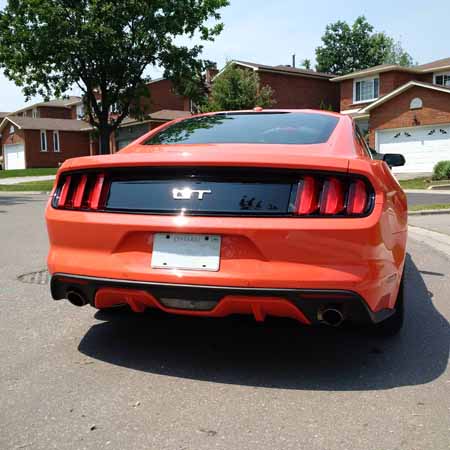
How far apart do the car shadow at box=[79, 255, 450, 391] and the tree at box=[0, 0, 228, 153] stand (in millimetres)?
24814

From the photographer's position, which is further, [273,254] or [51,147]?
[51,147]

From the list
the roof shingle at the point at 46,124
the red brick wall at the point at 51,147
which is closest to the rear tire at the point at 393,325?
the red brick wall at the point at 51,147

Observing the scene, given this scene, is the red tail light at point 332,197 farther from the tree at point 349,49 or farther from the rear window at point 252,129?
the tree at point 349,49

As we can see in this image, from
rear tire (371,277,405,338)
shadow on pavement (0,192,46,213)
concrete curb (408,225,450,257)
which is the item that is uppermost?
rear tire (371,277,405,338)

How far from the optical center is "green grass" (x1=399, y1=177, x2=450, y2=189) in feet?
72.6

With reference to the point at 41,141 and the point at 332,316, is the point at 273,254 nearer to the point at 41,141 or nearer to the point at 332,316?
the point at 332,316

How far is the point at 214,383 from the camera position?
Result: 3090 mm

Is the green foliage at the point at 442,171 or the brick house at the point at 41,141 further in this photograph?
the brick house at the point at 41,141

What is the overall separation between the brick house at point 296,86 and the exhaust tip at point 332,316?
35192 millimetres

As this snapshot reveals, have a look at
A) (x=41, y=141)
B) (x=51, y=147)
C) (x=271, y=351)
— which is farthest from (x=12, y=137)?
(x=271, y=351)

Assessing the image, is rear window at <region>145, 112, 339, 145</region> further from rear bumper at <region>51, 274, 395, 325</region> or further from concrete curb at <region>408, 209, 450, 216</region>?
concrete curb at <region>408, 209, 450, 216</region>

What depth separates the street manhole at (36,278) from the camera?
5633mm

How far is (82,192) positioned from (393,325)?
7.05 ft

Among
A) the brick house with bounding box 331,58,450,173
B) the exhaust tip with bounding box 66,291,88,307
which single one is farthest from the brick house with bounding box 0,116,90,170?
the exhaust tip with bounding box 66,291,88,307
